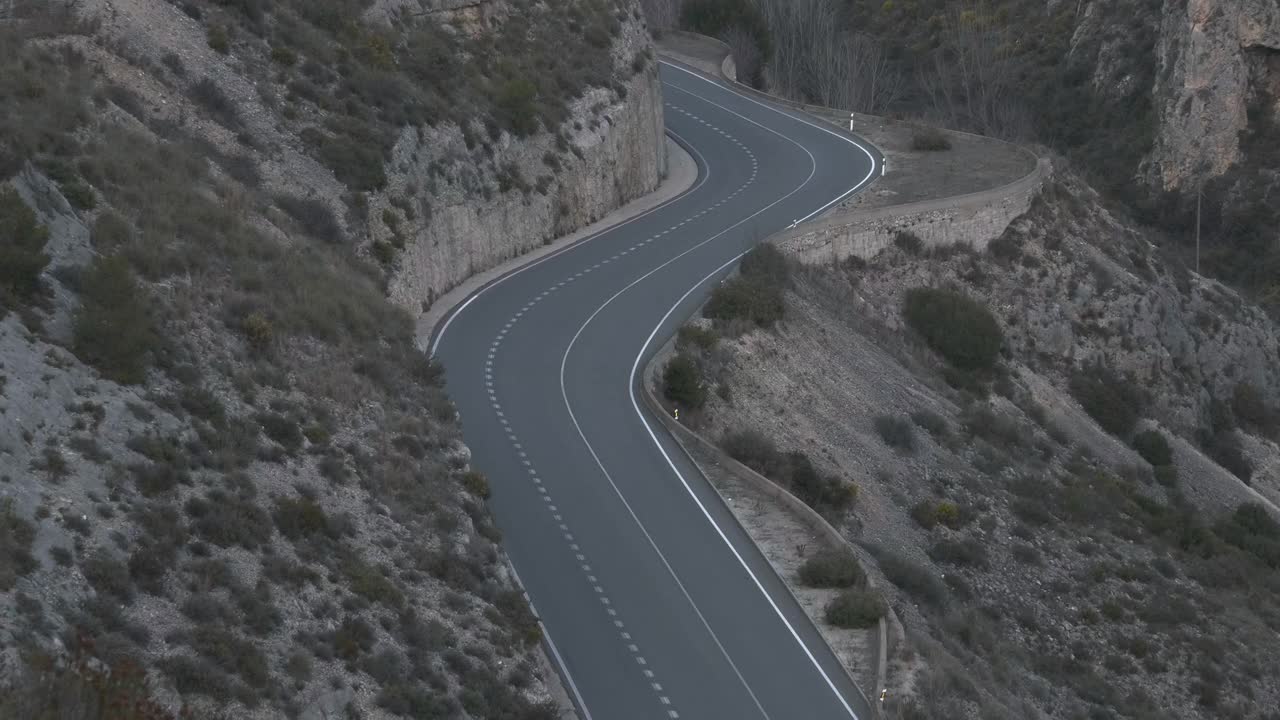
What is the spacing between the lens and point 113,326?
22406 mm

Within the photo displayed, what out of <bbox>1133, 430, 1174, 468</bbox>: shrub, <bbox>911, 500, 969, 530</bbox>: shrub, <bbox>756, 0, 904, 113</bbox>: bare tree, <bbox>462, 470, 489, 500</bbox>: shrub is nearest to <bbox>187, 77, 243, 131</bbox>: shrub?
<bbox>462, 470, 489, 500</bbox>: shrub

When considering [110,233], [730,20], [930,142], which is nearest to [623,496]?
[110,233]

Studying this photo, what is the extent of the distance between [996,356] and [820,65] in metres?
34.3

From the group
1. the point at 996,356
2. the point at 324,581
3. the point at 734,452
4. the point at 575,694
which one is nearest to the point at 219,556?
the point at 324,581

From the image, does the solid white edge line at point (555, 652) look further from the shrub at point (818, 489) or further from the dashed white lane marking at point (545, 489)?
the shrub at point (818, 489)

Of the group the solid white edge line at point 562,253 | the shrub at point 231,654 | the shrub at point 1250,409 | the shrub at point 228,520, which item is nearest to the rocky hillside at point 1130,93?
the shrub at point 1250,409

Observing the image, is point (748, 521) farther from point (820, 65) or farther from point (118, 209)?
point (820, 65)

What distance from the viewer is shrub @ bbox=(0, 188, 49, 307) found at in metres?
→ 22.4

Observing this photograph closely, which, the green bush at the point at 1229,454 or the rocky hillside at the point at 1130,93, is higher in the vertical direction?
the rocky hillside at the point at 1130,93

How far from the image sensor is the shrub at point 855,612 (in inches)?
1032

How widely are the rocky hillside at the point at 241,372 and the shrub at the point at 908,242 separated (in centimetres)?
→ 1189

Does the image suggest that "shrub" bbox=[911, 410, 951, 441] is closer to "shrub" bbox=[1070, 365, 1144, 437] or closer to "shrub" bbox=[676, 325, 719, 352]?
"shrub" bbox=[676, 325, 719, 352]

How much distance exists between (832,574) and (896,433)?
1115 cm

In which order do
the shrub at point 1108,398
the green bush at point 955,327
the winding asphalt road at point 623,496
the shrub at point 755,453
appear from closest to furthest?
1. the winding asphalt road at point 623,496
2. the shrub at point 755,453
3. the green bush at point 955,327
4. the shrub at point 1108,398
